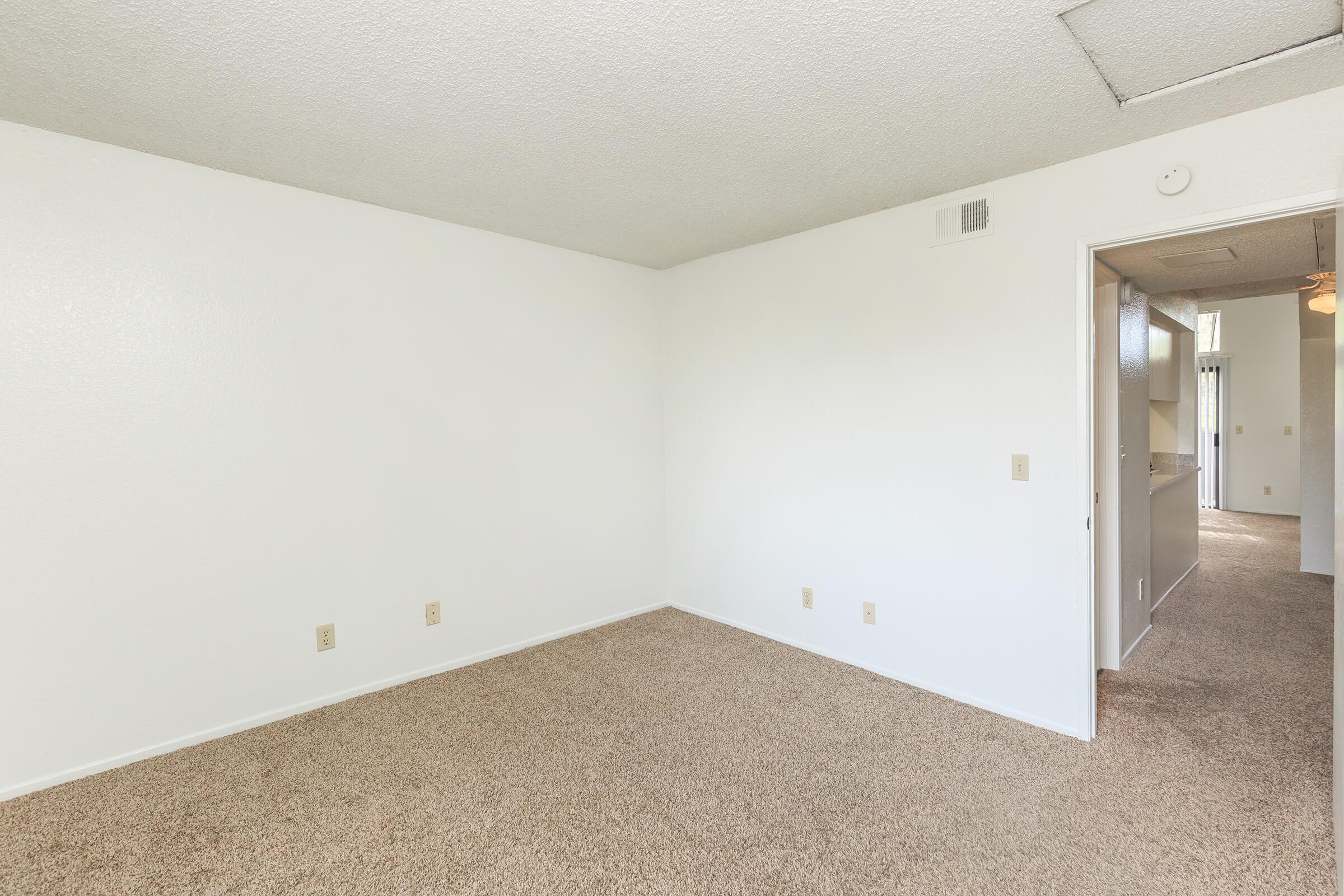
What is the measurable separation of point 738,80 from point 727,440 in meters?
2.30

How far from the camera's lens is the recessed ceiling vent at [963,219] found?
274 centimetres

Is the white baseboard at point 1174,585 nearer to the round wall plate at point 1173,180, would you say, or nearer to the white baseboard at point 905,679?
the white baseboard at point 905,679

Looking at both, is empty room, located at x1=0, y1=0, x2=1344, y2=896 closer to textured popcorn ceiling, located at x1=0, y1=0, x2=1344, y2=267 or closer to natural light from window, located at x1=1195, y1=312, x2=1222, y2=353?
textured popcorn ceiling, located at x1=0, y1=0, x2=1344, y2=267

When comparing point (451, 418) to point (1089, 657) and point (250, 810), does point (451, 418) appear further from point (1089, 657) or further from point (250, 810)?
point (1089, 657)

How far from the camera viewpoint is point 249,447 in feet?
8.74

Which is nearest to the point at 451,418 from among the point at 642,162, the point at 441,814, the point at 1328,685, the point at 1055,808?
the point at 642,162

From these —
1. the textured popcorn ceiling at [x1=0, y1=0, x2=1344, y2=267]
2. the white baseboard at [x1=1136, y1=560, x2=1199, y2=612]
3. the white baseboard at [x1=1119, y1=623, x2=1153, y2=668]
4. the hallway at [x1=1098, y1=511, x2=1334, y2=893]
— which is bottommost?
the hallway at [x1=1098, y1=511, x2=1334, y2=893]

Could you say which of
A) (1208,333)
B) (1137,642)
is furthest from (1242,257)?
(1208,333)

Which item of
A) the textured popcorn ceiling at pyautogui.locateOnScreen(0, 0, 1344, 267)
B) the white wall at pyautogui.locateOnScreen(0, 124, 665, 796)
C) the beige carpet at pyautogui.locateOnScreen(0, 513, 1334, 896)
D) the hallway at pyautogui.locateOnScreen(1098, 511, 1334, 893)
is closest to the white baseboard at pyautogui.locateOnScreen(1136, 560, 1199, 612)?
the hallway at pyautogui.locateOnScreen(1098, 511, 1334, 893)

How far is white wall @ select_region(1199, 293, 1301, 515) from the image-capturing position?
7258mm

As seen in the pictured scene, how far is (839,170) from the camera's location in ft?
8.48

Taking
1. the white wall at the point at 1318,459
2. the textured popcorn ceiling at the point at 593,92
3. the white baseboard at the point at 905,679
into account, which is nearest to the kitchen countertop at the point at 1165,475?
the white wall at the point at 1318,459

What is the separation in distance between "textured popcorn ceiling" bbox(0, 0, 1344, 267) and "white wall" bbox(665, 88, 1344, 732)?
212 mm

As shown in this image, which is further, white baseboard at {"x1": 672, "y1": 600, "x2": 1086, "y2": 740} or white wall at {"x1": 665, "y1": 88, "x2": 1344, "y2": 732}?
white baseboard at {"x1": 672, "y1": 600, "x2": 1086, "y2": 740}
